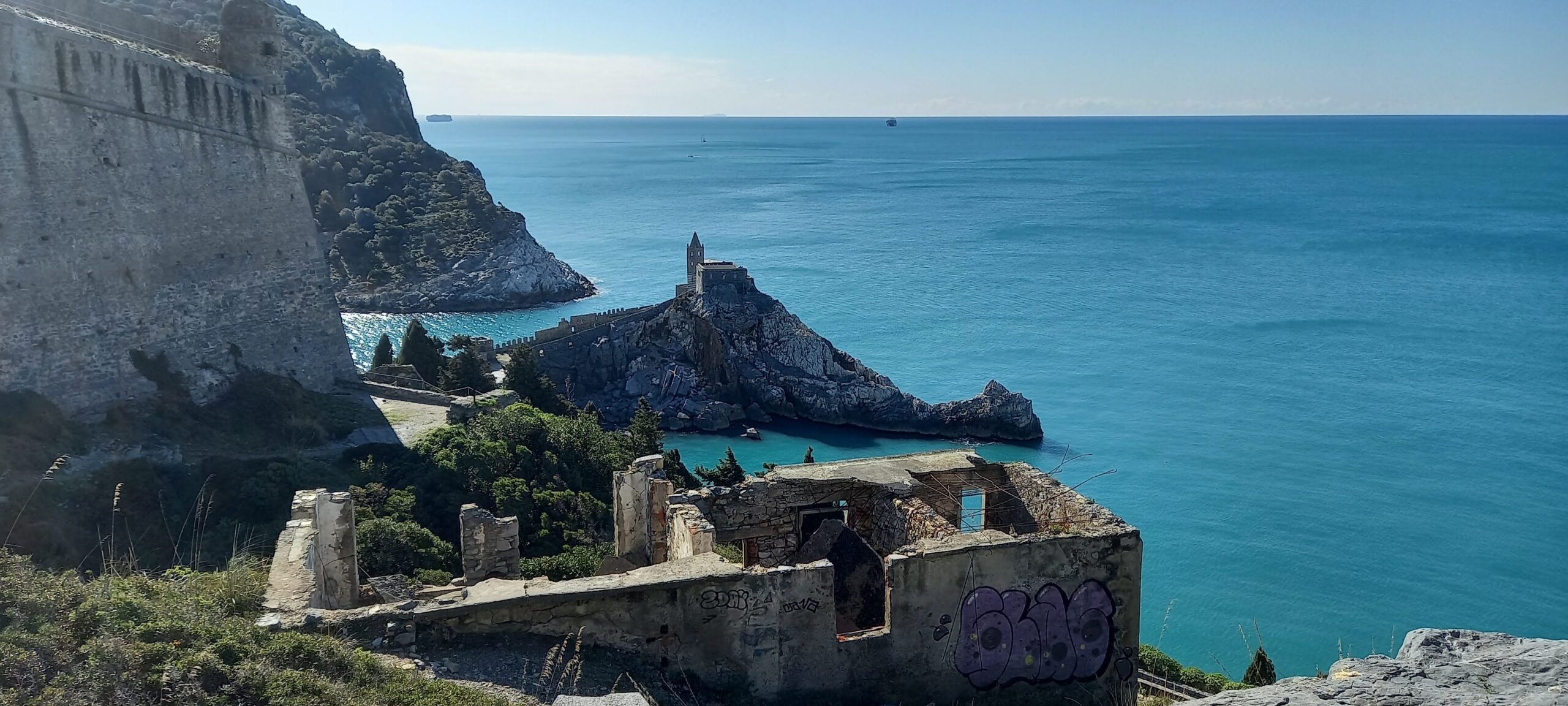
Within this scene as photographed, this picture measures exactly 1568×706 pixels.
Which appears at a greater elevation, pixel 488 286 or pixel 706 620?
pixel 706 620

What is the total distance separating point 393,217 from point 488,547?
66332mm

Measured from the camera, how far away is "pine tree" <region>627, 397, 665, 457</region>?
28109mm

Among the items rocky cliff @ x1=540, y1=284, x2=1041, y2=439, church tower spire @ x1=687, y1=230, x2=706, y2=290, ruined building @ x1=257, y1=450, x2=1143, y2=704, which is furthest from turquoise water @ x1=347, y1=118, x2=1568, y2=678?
ruined building @ x1=257, y1=450, x2=1143, y2=704

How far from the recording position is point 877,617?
424 inches

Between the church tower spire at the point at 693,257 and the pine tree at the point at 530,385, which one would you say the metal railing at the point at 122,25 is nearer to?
the pine tree at the point at 530,385

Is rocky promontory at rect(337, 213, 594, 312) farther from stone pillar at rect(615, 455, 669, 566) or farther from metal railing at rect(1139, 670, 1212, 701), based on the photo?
stone pillar at rect(615, 455, 669, 566)

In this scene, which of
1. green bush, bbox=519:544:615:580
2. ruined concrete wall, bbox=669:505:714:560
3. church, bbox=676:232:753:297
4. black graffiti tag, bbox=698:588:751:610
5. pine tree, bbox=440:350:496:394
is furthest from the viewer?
church, bbox=676:232:753:297

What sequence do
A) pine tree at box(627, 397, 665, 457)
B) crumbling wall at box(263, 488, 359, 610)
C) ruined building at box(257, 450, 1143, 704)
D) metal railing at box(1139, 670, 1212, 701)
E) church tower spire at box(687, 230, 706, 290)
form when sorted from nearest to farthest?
ruined building at box(257, 450, 1143, 704)
crumbling wall at box(263, 488, 359, 610)
metal railing at box(1139, 670, 1212, 701)
pine tree at box(627, 397, 665, 457)
church tower spire at box(687, 230, 706, 290)

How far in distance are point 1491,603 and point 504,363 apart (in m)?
34.7

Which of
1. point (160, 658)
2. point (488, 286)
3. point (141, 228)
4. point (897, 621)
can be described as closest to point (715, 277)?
point (488, 286)

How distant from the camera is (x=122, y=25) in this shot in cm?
2188

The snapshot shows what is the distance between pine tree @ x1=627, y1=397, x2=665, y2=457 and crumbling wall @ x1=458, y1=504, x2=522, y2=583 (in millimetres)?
15710

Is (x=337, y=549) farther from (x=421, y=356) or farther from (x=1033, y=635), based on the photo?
(x=421, y=356)

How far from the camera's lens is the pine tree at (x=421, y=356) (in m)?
34.1
